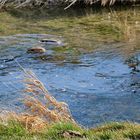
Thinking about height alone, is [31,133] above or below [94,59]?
above

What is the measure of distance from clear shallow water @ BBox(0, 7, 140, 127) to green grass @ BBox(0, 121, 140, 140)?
101 inches

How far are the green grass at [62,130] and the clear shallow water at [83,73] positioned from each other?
2.56 m

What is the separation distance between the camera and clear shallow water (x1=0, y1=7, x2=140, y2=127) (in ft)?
32.3

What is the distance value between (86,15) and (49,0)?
4034 millimetres

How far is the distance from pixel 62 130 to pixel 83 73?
6.42m

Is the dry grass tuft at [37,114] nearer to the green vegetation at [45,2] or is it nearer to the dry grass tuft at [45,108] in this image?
the dry grass tuft at [45,108]

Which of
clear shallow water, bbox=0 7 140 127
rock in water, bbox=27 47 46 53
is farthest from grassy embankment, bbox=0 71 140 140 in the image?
rock in water, bbox=27 47 46 53

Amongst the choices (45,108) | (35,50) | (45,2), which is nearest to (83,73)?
(35,50)

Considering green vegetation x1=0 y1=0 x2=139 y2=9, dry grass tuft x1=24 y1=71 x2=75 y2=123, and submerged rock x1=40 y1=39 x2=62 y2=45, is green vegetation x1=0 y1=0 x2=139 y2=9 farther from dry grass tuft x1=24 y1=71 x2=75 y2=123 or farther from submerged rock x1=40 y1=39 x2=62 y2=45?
dry grass tuft x1=24 y1=71 x2=75 y2=123

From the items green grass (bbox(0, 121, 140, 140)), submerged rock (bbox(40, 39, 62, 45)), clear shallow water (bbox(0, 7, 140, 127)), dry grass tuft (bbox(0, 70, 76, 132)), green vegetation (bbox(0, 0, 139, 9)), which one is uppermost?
green grass (bbox(0, 121, 140, 140))

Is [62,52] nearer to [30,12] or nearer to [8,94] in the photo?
[8,94]

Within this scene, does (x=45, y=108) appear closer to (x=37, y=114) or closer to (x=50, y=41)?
(x=37, y=114)

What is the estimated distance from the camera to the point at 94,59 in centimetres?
1381

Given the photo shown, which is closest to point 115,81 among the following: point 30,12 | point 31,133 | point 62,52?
point 62,52
